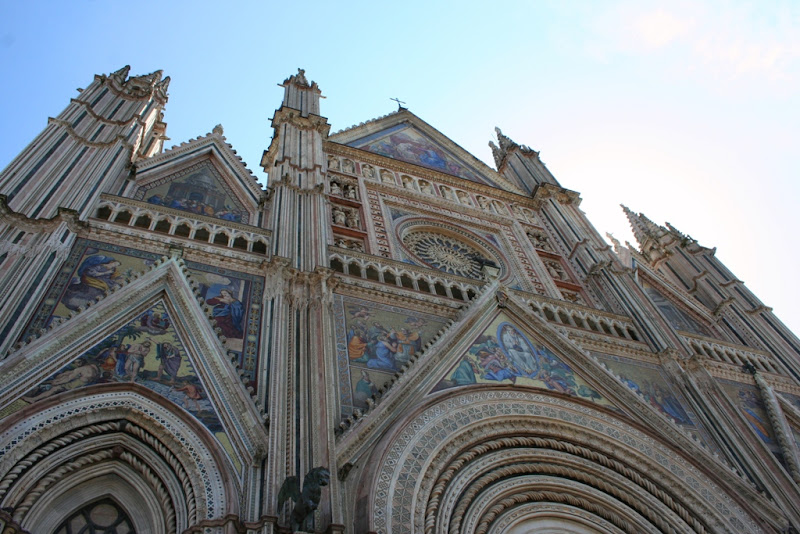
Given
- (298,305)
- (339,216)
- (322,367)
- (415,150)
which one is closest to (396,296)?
(298,305)

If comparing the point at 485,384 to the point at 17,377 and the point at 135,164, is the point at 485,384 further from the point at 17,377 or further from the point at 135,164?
the point at 135,164

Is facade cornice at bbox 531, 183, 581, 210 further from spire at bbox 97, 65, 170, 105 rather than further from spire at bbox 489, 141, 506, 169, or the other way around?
spire at bbox 97, 65, 170, 105

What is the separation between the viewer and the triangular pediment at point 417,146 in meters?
17.3

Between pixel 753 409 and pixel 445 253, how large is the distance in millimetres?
6447

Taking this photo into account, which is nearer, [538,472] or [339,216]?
[538,472]

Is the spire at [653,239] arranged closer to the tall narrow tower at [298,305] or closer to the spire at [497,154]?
the spire at [497,154]

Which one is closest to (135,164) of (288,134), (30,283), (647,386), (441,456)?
(288,134)

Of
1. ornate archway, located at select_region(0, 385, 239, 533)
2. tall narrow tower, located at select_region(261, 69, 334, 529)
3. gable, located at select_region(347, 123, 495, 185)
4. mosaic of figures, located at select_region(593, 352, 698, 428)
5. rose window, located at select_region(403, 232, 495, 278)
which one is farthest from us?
gable, located at select_region(347, 123, 495, 185)

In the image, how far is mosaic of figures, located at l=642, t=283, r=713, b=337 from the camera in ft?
47.3

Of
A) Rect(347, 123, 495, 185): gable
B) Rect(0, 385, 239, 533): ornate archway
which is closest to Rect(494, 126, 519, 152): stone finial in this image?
Rect(347, 123, 495, 185): gable

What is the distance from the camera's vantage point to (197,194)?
470 inches

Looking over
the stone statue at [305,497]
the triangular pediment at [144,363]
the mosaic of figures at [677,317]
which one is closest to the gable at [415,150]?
the mosaic of figures at [677,317]

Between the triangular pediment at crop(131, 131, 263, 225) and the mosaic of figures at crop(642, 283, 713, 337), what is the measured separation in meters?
9.01

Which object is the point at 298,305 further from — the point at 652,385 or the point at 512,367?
the point at 652,385
